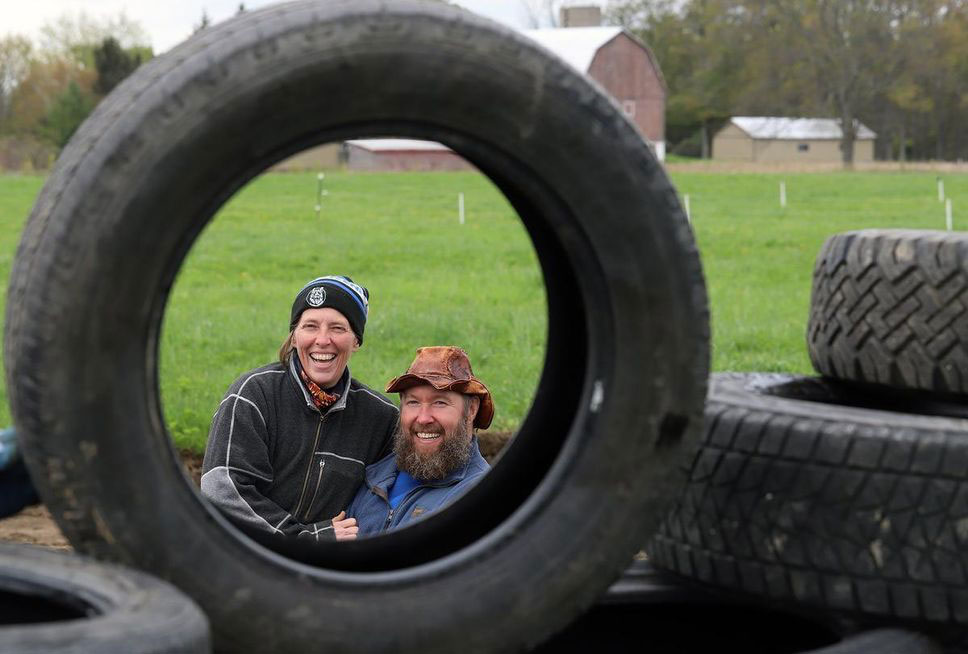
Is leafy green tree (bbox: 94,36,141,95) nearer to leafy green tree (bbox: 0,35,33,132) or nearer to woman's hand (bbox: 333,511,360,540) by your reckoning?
leafy green tree (bbox: 0,35,33,132)

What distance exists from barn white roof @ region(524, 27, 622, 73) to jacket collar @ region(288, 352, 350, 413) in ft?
211

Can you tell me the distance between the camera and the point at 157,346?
7.70 ft

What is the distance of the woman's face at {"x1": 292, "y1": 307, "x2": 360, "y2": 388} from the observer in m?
4.49

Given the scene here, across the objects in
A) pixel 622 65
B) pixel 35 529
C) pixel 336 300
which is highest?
pixel 622 65

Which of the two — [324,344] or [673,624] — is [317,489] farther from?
[673,624]

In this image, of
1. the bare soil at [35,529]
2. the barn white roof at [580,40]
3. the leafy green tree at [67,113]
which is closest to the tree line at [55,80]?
the leafy green tree at [67,113]

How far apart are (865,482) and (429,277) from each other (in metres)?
11.5

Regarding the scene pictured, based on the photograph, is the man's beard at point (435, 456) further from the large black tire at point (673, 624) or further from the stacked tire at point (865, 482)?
the stacked tire at point (865, 482)

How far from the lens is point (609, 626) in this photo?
3.33 m

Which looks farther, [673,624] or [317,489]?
[317,489]

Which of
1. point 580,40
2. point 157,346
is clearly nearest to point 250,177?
point 157,346

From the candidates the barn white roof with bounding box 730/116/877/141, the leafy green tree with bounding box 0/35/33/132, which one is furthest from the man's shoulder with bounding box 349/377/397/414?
the barn white roof with bounding box 730/116/877/141

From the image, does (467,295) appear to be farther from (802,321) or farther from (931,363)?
(931,363)

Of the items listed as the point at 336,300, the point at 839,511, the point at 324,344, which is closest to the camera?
the point at 839,511
